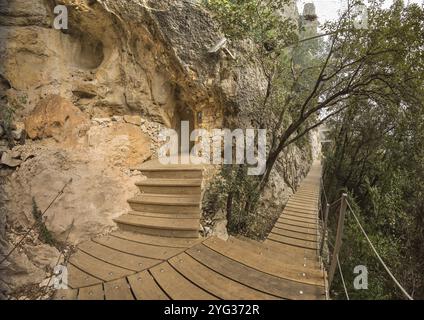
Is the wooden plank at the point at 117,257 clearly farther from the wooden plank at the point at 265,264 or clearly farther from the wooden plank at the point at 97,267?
the wooden plank at the point at 265,264

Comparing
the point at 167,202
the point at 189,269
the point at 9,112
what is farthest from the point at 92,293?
the point at 9,112

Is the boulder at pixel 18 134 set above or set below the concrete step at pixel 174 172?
above

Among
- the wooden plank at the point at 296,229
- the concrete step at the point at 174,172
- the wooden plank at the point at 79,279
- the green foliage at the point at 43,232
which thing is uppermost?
the concrete step at the point at 174,172

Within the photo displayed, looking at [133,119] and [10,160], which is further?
[133,119]

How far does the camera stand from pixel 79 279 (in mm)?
2438

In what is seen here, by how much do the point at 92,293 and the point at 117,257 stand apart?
663 mm

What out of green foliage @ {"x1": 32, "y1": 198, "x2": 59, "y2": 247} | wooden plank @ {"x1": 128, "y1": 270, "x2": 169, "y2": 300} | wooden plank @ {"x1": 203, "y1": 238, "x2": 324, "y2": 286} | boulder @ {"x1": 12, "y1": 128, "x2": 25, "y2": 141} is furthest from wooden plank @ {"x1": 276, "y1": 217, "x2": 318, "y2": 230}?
boulder @ {"x1": 12, "y1": 128, "x2": 25, "y2": 141}

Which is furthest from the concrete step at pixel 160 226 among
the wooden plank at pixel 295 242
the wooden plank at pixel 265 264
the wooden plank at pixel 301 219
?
the wooden plank at pixel 301 219

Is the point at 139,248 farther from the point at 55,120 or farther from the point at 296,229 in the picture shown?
the point at 55,120

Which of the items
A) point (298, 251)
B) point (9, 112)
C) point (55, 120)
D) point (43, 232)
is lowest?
point (298, 251)

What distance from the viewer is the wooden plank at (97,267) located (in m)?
2.47

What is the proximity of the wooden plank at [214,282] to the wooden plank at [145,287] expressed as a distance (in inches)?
12.4

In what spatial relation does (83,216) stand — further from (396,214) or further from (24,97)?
(396,214)

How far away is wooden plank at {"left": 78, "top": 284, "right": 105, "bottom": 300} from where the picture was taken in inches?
84.5
